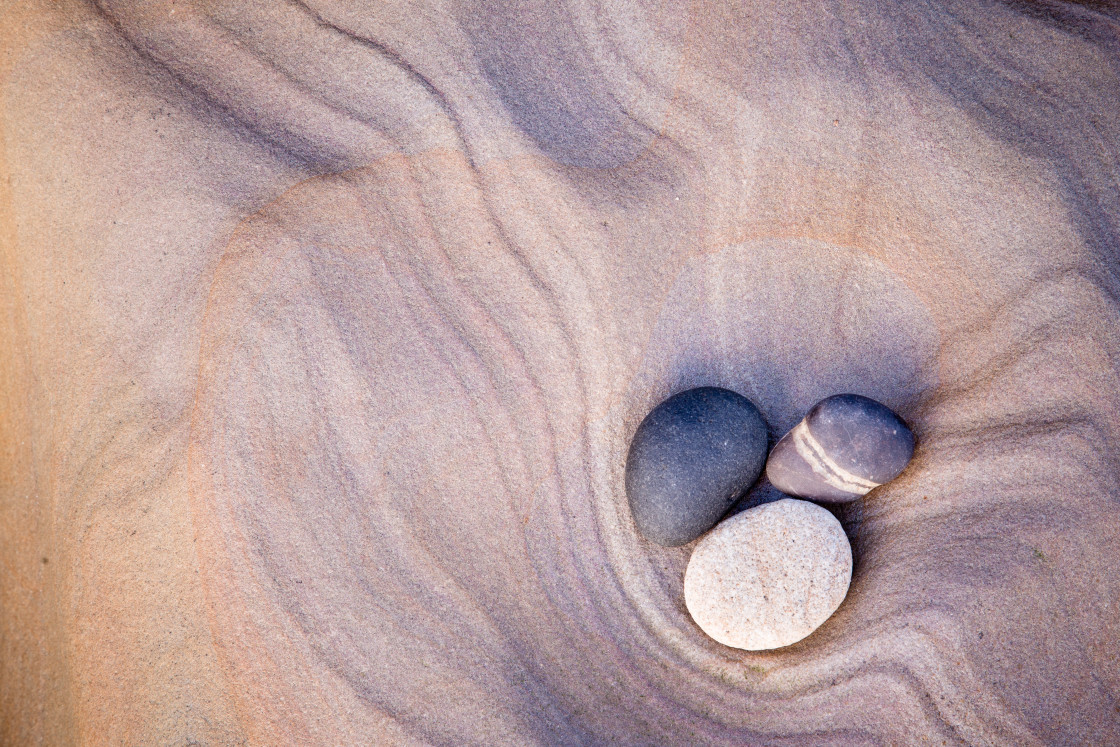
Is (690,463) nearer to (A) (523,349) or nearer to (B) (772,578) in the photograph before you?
(B) (772,578)

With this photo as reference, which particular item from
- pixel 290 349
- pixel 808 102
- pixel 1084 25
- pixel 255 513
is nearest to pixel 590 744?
pixel 255 513

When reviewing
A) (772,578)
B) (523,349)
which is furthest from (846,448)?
(523,349)

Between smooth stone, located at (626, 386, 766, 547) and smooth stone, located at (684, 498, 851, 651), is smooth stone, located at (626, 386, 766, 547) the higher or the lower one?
the higher one

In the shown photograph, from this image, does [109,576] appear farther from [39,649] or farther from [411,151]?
[411,151]

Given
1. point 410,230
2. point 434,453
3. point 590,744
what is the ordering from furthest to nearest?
point 410,230 → point 434,453 → point 590,744

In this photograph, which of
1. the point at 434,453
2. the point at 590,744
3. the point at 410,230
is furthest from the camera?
the point at 410,230
